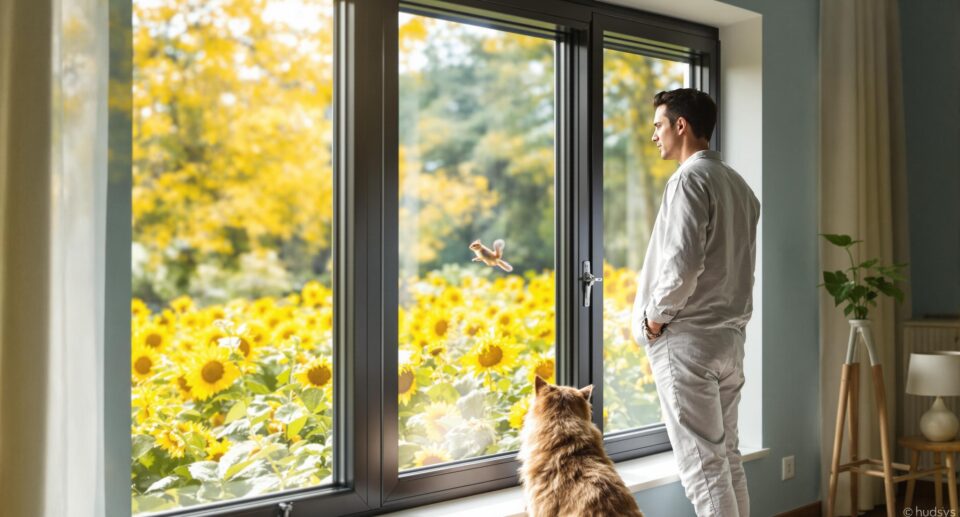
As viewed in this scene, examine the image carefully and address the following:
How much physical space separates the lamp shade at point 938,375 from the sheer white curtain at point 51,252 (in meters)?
3.04

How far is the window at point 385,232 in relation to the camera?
7.48ft

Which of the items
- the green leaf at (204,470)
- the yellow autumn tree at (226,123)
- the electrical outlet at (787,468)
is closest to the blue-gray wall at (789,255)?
the electrical outlet at (787,468)

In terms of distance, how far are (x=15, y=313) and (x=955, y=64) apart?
4190 millimetres

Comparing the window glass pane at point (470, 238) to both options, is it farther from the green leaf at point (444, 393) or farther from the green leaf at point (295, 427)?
the green leaf at point (295, 427)

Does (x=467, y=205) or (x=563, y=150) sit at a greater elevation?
(x=563, y=150)

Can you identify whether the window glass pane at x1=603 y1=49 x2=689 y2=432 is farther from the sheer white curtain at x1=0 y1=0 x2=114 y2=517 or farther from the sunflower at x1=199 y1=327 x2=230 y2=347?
the sheer white curtain at x1=0 y1=0 x2=114 y2=517

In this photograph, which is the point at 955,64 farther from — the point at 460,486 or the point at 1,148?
the point at 1,148

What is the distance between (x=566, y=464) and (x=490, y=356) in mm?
761

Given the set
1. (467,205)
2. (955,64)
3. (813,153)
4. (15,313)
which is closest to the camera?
(15,313)

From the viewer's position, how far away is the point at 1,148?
5.08ft

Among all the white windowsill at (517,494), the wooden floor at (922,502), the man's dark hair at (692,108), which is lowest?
the wooden floor at (922,502)

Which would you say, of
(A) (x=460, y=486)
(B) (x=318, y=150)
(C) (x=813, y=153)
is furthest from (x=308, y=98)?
(C) (x=813, y=153)

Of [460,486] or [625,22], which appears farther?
[625,22]

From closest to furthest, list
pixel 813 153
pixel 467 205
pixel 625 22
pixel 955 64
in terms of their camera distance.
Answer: pixel 467 205 → pixel 625 22 → pixel 813 153 → pixel 955 64
